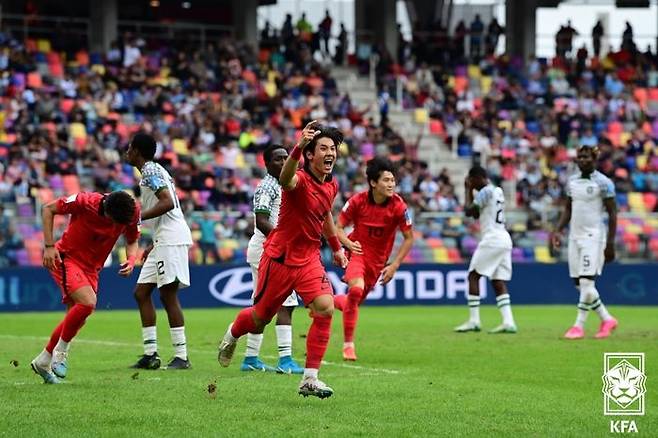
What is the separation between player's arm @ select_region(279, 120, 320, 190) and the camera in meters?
10.4

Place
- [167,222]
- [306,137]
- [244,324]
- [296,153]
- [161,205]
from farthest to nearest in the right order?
[167,222] < [161,205] < [244,324] < [296,153] < [306,137]

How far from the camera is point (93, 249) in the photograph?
41.5 ft

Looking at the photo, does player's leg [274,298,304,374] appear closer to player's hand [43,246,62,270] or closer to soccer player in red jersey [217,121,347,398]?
soccer player in red jersey [217,121,347,398]

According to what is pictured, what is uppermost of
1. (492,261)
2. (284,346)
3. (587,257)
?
(587,257)

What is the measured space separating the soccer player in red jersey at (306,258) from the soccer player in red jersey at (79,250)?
4.69ft

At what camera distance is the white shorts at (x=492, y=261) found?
814 inches

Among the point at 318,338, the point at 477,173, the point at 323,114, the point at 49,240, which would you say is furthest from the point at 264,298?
the point at 323,114

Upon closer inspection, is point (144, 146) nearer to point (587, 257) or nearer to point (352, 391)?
point (352, 391)

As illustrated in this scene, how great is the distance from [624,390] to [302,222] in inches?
119

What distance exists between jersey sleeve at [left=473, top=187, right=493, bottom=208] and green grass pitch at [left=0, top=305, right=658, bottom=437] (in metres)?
2.00

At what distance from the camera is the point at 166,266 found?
46.2ft

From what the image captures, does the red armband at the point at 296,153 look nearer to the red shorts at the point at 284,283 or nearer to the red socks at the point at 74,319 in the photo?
the red shorts at the point at 284,283

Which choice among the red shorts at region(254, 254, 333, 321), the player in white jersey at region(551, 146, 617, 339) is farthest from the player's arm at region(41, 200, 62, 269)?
the player in white jersey at region(551, 146, 617, 339)

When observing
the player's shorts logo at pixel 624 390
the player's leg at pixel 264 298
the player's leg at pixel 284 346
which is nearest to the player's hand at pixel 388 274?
the player's leg at pixel 284 346
